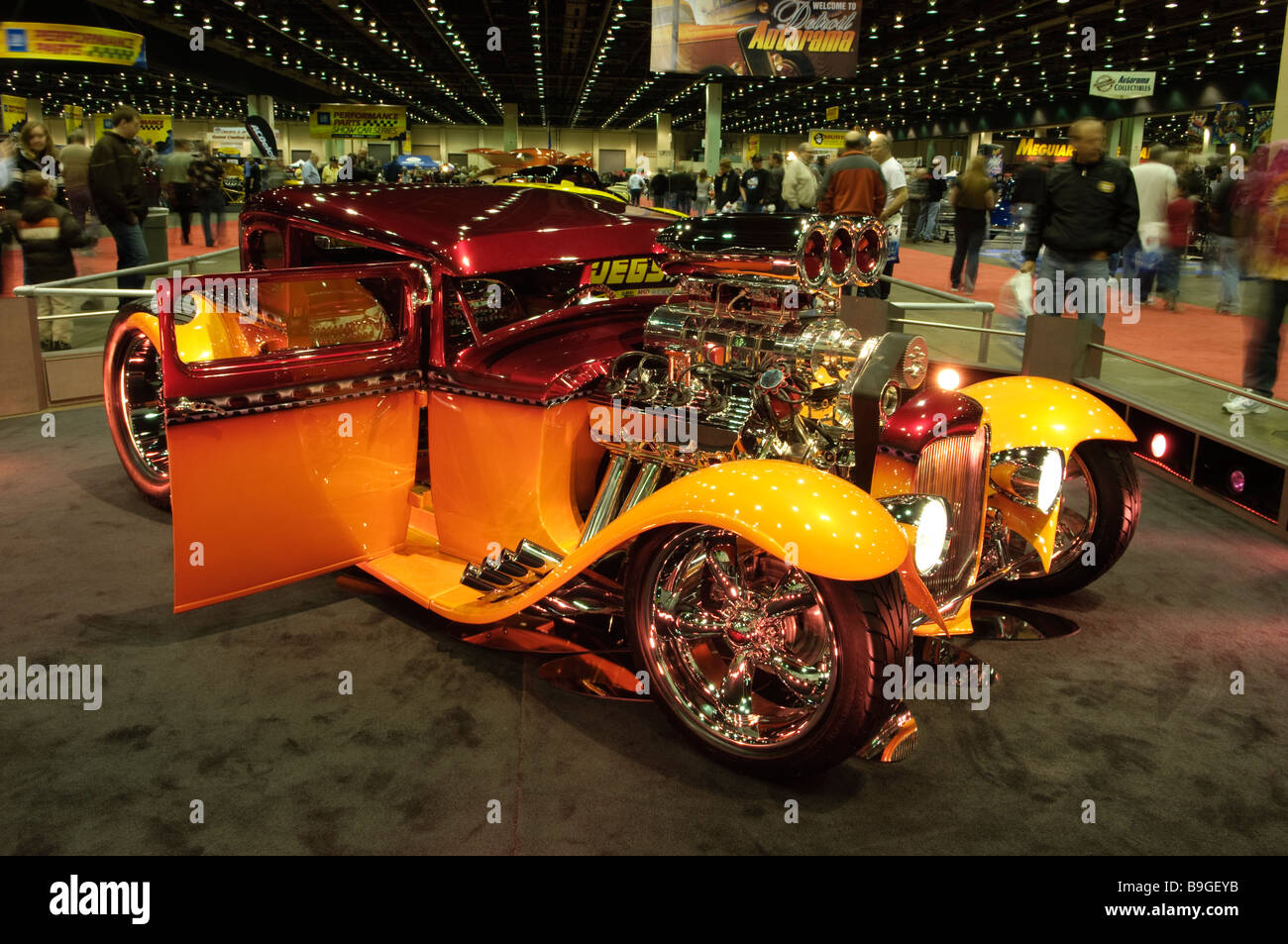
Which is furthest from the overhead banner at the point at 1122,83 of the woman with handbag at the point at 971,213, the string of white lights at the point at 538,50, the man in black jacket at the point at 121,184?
the man in black jacket at the point at 121,184

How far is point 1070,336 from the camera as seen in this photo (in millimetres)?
5891

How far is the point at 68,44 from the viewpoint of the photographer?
620 inches

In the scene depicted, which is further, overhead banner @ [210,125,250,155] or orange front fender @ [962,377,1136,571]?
overhead banner @ [210,125,250,155]

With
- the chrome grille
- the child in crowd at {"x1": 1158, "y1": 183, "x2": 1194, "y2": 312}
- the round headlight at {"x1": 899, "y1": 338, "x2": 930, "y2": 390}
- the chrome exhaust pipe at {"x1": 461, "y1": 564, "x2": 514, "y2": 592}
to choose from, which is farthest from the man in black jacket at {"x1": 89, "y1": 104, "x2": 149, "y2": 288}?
the child in crowd at {"x1": 1158, "y1": 183, "x2": 1194, "y2": 312}

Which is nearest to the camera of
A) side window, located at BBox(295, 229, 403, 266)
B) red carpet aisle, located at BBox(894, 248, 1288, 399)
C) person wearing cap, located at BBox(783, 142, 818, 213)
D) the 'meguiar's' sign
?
side window, located at BBox(295, 229, 403, 266)

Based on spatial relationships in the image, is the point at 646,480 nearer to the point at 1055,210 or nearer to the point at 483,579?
the point at 483,579

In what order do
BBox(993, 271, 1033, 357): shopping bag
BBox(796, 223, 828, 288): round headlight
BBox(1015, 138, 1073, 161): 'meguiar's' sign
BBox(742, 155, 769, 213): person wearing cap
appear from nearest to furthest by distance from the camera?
1. BBox(796, 223, 828, 288): round headlight
2. BBox(993, 271, 1033, 357): shopping bag
3. BBox(742, 155, 769, 213): person wearing cap
4. BBox(1015, 138, 1073, 161): 'meguiar's' sign

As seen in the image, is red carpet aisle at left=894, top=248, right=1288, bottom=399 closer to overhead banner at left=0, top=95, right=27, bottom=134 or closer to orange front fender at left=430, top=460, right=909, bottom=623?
A: orange front fender at left=430, top=460, right=909, bottom=623

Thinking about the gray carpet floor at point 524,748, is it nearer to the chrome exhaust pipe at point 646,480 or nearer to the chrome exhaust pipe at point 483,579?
the chrome exhaust pipe at point 483,579

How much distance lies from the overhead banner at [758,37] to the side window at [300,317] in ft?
30.8

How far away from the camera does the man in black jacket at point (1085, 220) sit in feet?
19.5

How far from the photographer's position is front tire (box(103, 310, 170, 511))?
481 cm

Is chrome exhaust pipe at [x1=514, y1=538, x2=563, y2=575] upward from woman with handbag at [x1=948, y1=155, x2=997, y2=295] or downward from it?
downward
